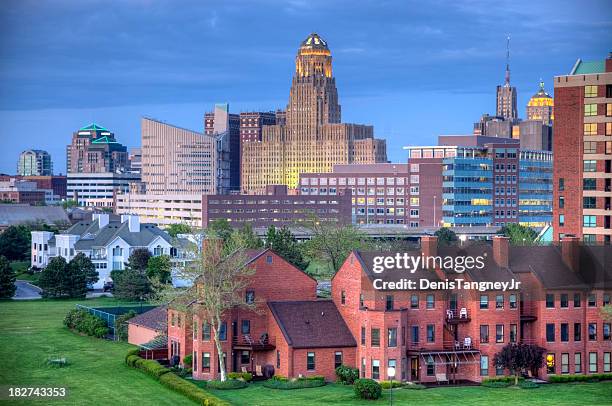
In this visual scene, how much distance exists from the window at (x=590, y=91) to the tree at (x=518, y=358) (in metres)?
35.2

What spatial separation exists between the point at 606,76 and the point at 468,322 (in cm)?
3502

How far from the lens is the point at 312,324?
8950 centimetres

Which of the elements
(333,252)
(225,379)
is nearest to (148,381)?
(225,379)

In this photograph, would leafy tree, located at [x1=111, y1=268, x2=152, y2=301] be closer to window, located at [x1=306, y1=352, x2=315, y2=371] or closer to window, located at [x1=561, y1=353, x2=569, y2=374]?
window, located at [x1=306, y1=352, x2=315, y2=371]

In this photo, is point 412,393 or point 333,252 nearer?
point 412,393

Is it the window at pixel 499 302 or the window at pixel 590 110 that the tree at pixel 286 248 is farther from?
the window at pixel 499 302

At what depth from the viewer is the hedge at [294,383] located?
84.1m

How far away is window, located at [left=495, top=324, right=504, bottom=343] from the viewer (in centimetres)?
8856

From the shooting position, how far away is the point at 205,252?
90125 mm

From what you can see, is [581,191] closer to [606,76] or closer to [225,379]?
[606,76]

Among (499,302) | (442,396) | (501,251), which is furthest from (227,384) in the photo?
(501,251)

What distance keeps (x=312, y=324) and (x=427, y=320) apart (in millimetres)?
8397

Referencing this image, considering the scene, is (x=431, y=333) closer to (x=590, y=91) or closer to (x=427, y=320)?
(x=427, y=320)

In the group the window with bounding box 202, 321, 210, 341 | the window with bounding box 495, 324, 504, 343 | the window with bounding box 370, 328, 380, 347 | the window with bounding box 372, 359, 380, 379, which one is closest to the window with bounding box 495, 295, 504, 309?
the window with bounding box 495, 324, 504, 343
